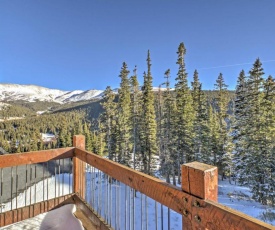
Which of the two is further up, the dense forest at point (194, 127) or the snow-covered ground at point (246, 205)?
the dense forest at point (194, 127)

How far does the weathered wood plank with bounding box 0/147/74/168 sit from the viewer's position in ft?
8.37

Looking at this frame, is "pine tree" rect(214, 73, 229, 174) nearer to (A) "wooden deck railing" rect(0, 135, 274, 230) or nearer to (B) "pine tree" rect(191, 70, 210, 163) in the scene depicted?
(B) "pine tree" rect(191, 70, 210, 163)

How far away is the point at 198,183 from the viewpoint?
39.6 inches

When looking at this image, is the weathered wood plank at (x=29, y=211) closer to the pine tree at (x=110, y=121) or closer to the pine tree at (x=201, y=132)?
the pine tree at (x=110, y=121)

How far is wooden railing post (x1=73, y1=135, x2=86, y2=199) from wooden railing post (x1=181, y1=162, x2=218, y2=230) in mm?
2125

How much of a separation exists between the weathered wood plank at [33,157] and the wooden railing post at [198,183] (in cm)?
222

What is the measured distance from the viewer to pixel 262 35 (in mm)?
23812

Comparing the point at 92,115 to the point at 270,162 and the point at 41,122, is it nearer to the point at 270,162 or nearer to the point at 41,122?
the point at 41,122

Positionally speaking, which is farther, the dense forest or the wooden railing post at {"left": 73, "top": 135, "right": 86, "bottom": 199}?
the dense forest

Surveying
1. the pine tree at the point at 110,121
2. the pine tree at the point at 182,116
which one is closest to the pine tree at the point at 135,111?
the pine tree at the point at 110,121

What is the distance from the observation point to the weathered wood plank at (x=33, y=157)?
8.37ft

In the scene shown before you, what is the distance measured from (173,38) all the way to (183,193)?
33327 mm

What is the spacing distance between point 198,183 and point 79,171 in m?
2.35

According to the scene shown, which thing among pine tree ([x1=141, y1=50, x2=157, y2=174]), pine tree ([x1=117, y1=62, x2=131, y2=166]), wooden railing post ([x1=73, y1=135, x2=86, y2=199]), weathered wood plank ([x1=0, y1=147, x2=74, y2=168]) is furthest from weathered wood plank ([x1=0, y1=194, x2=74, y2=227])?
pine tree ([x1=117, y1=62, x2=131, y2=166])
